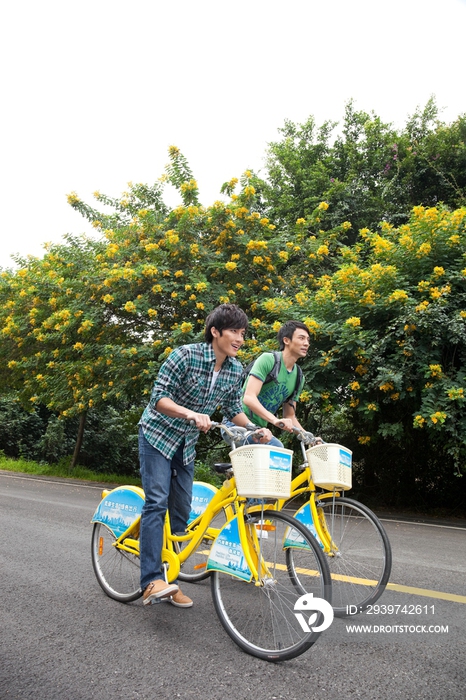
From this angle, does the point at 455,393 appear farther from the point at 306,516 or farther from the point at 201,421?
the point at 201,421

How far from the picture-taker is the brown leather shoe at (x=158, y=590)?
3535 mm

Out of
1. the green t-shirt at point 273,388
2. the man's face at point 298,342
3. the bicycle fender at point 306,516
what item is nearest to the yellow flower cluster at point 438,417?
the green t-shirt at point 273,388

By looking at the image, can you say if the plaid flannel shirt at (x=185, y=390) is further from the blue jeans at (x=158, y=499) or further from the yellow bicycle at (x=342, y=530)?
the yellow bicycle at (x=342, y=530)

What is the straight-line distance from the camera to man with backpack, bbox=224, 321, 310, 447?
478 centimetres

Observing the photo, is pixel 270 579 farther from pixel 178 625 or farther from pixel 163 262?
pixel 163 262

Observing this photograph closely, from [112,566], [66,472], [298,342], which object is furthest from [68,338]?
[112,566]

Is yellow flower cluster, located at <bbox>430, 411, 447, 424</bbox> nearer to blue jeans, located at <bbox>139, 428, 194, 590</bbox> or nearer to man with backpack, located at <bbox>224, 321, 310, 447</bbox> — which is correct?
man with backpack, located at <bbox>224, 321, 310, 447</bbox>

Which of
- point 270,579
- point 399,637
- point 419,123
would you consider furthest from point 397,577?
point 419,123

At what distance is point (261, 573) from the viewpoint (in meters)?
3.25

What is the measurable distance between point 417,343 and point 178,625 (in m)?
5.80

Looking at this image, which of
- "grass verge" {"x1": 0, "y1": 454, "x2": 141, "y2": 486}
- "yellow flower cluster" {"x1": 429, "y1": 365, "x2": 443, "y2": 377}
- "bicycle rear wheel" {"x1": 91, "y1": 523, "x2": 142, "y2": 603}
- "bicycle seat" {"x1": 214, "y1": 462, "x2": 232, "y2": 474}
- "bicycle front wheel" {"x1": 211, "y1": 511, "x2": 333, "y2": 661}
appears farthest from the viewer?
"grass verge" {"x1": 0, "y1": 454, "x2": 141, "y2": 486}

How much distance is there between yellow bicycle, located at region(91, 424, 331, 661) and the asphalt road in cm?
13

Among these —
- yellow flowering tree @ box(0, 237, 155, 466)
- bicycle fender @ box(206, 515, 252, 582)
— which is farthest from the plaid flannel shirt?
yellow flowering tree @ box(0, 237, 155, 466)

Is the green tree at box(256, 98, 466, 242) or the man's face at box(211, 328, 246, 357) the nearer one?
the man's face at box(211, 328, 246, 357)
